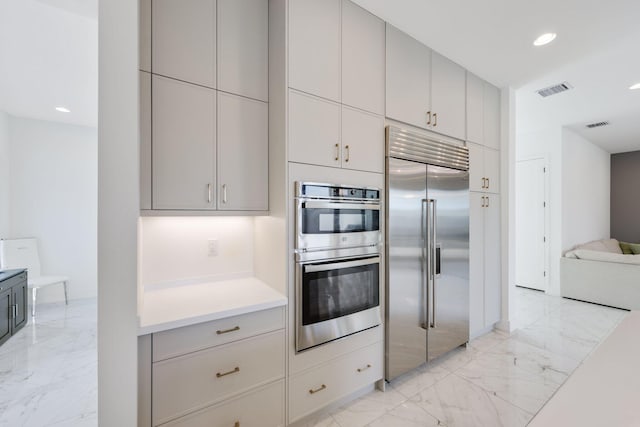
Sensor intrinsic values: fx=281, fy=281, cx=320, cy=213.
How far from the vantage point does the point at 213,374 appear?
1453mm

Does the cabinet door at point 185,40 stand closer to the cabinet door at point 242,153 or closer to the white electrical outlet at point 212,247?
the cabinet door at point 242,153

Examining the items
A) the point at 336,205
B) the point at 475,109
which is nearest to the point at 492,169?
the point at 475,109

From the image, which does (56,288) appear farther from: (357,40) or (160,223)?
(357,40)

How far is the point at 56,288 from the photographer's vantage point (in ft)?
14.1

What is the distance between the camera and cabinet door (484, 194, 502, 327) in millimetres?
3078

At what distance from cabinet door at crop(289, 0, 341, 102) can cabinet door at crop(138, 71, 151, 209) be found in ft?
2.59

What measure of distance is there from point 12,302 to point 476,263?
16.8 ft

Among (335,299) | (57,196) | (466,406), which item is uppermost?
(57,196)

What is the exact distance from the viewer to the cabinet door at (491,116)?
3119mm

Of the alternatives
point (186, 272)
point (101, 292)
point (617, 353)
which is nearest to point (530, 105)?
point (617, 353)

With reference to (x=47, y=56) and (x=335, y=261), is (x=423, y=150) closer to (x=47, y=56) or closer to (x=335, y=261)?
(x=335, y=261)

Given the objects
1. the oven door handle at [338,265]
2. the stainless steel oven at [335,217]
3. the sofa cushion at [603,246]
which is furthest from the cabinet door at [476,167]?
the sofa cushion at [603,246]

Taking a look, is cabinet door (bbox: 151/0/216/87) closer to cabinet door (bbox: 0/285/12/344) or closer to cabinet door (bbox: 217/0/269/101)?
cabinet door (bbox: 217/0/269/101)

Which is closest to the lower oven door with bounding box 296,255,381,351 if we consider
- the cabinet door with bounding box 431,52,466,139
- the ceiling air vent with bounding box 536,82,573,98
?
the cabinet door with bounding box 431,52,466,139
